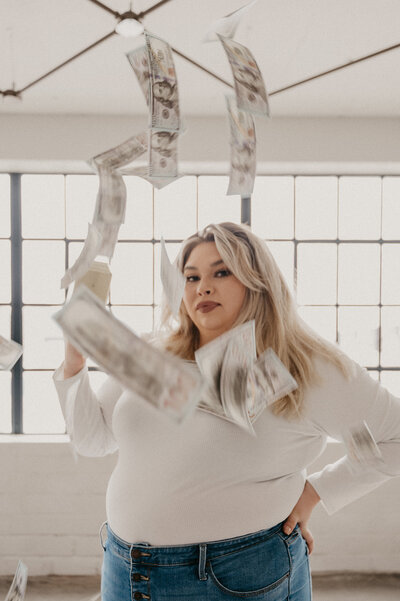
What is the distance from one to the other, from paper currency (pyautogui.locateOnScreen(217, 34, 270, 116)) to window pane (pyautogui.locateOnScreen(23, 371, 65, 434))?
2.50 meters

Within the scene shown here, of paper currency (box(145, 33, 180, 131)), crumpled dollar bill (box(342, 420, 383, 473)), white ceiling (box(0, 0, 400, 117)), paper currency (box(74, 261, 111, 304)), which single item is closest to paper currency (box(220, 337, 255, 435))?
paper currency (box(74, 261, 111, 304))

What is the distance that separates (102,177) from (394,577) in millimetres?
2860

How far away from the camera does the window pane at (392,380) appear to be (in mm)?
2930

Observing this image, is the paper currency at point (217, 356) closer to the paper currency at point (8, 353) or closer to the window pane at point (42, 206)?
the paper currency at point (8, 353)

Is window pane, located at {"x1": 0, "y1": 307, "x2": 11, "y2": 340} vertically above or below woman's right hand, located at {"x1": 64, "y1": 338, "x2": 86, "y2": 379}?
below

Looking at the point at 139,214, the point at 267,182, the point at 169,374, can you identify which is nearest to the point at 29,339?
the point at 139,214

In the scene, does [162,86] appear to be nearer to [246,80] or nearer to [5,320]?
[246,80]

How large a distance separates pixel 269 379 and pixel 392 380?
Result: 2568mm

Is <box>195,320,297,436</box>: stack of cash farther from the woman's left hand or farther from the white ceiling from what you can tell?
the white ceiling

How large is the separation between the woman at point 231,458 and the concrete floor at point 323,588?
65.9 inches

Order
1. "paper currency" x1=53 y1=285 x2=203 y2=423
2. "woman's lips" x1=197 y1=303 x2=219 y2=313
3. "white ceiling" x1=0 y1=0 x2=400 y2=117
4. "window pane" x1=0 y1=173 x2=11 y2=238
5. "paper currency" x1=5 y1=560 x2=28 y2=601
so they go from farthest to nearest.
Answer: "window pane" x1=0 y1=173 x2=11 y2=238, "white ceiling" x1=0 y1=0 x2=400 y2=117, "woman's lips" x1=197 y1=303 x2=219 y2=313, "paper currency" x1=5 y1=560 x2=28 y2=601, "paper currency" x1=53 y1=285 x2=203 y2=423

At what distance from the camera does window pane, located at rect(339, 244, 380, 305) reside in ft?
9.65

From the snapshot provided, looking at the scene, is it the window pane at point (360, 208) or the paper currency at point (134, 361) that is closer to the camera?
the paper currency at point (134, 361)

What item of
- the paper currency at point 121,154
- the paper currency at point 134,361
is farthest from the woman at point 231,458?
the paper currency at point 134,361
